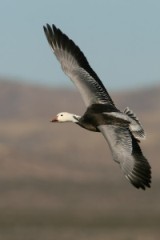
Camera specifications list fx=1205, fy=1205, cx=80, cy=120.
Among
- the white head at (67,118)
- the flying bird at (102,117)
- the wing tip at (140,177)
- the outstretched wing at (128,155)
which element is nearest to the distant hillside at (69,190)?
the white head at (67,118)

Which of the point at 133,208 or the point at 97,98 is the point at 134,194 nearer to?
the point at 133,208

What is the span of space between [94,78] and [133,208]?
1890 inches

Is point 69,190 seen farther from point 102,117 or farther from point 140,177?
point 140,177

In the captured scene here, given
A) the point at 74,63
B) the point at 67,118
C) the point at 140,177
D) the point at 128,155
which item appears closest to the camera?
the point at 140,177

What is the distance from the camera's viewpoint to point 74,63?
22922 mm

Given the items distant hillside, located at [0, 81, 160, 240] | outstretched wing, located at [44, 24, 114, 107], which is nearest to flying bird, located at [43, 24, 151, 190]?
outstretched wing, located at [44, 24, 114, 107]

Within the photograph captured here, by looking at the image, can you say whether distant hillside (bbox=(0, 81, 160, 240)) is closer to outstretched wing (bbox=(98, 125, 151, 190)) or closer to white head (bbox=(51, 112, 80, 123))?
white head (bbox=(51, 112, 80, 123))

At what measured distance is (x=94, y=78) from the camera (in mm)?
22578

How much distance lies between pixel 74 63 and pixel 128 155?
3650 mm

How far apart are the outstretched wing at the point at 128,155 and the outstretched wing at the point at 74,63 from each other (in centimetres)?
192

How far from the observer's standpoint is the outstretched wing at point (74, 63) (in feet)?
73.2

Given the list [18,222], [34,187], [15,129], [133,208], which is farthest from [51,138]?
[18,222]

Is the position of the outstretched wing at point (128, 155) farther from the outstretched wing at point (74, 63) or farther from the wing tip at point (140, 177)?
the outstretched wing at point (74, 63)

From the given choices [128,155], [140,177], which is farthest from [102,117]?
[140,177]
